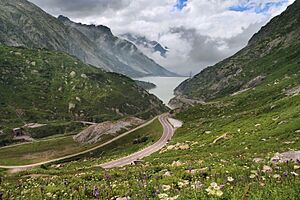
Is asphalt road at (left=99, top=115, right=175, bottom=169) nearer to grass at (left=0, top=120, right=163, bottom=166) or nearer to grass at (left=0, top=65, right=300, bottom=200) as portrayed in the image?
grass at (left=0, top=120, right=163, bottom=166)

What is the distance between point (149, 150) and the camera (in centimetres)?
9469

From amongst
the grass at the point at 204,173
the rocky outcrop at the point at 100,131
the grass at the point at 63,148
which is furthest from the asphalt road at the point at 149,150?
the rocky outcrop at the point at 100,131

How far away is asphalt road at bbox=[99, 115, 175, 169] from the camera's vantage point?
7450cm

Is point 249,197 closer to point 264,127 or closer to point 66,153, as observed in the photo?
point 264,127

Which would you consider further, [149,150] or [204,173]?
[149,150]

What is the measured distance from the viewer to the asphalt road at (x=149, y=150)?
244 feet

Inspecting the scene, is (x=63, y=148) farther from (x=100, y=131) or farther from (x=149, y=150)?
(x=149, y=150)

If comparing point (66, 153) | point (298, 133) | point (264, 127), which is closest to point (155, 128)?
point (66, 153)

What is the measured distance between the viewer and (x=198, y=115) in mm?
156500

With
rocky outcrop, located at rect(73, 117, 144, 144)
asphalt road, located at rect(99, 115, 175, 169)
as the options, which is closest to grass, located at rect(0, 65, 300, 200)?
asphalt road, located at rect(99, 115, 175, 169)

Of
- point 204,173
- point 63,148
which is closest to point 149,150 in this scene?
point 63,148

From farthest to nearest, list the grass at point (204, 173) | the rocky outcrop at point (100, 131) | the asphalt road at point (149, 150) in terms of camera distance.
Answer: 1. the rocky outcrop at point (100, 131)
2. the asphalt road at point (149, 150)
3. the grass at point (204, 173)

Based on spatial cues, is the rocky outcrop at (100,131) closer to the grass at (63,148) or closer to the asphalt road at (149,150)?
the grass at (63,148)

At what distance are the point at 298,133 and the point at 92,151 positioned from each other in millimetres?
91914
